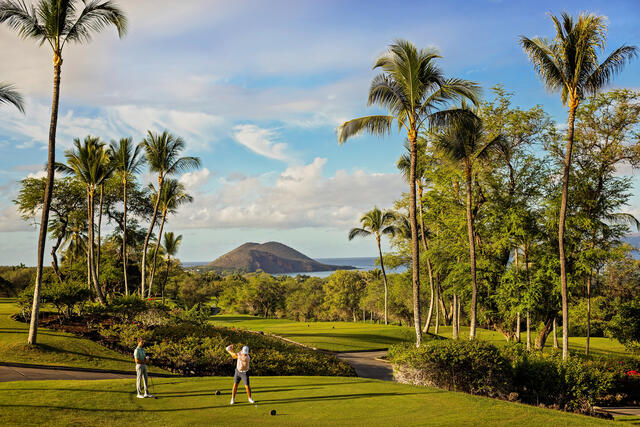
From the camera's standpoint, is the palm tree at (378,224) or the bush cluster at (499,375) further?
the palm tree at (378,224)

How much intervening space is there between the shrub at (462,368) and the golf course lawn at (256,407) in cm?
259

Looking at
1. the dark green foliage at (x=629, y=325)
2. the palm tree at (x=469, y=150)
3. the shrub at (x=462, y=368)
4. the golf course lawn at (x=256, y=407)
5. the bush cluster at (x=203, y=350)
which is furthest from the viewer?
the dark green foliage at (x=629, y=325)

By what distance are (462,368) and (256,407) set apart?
27.9ft

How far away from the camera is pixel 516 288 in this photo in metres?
26.3

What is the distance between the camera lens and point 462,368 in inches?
625

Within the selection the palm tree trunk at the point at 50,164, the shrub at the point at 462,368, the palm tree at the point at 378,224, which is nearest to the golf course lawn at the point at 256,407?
the shrub at the point at 462,368

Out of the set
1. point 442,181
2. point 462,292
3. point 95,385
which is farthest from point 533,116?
point 95,385

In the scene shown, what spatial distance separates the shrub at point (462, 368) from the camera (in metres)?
15.7

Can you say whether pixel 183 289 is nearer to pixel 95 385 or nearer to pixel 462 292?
pixel 462 292

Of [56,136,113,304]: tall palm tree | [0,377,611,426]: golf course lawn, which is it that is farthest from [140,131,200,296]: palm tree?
[0,377,611,426]: golf course lawn

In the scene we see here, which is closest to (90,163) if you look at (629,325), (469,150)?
(469,150)

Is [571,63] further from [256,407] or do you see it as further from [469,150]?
[256,407]

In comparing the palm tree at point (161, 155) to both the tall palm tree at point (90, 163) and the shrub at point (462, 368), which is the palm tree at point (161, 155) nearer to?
the tall palm tree at point (90, 163)

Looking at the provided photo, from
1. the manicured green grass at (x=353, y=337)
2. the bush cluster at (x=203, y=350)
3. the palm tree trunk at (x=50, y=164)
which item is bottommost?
the manicured green grass at (x=353, y=337)
